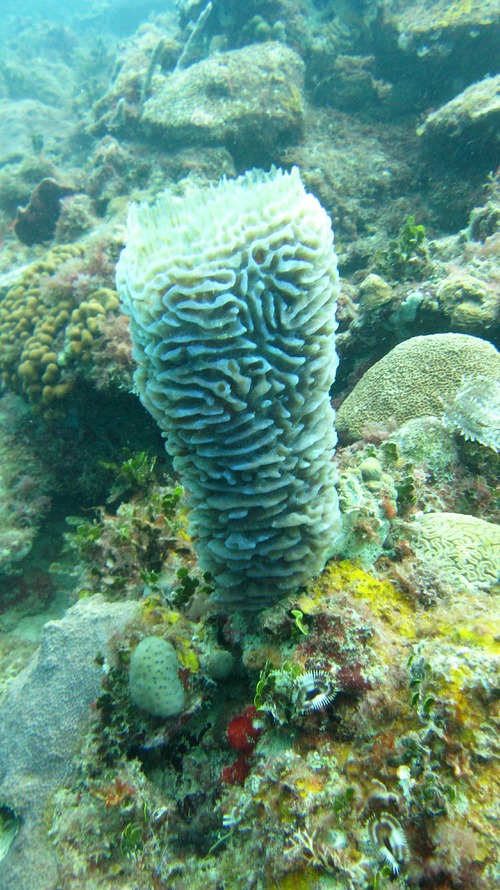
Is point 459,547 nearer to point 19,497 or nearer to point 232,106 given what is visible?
point 19,497

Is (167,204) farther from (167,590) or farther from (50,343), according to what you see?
(50,343)

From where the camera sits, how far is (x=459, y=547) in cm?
304

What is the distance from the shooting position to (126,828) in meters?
2.45

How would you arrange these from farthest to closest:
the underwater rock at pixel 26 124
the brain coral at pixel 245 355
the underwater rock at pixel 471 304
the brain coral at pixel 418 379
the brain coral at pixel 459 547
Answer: the underwater rock at pixel 26 124, the underwater rock at pixel 471 304, the brain coral at pixel 418 379, the brain coral at pixel 459 547, the brain coral at pixel 245 355

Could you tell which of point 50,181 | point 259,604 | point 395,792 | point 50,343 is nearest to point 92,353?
point 50,343

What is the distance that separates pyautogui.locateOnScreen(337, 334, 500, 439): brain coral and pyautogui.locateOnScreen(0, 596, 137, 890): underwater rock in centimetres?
298

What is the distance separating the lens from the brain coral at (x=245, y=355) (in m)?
2.11

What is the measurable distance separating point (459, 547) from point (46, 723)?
116 inches

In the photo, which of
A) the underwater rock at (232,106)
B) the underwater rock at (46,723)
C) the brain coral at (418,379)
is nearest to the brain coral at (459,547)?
the brain coral at (418,379)

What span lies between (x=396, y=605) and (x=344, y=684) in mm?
616

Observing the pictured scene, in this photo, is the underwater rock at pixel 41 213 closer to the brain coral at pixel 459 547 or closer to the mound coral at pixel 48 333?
the mound coral at pixel 48 333

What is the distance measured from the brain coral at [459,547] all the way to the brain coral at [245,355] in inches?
32.2

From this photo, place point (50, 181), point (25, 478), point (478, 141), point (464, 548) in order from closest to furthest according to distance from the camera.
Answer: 1. point (464, 548)
2. point (25, 478)
3. point (478, 141)
4. point (50, 181)

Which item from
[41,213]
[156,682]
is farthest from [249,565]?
[41,213]
